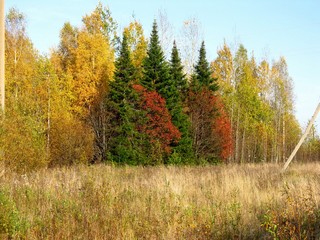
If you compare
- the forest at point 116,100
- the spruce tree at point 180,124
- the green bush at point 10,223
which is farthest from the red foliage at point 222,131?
the green bush at point 10,223

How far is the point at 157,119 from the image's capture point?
26.8 metres

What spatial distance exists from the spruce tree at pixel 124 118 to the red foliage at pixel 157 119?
2.22 feet

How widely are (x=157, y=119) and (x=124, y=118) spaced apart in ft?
8.00

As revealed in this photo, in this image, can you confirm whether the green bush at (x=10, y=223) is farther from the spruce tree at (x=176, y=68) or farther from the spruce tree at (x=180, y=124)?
the spruce tree at (x=176, y=68)

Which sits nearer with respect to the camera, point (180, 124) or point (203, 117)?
point (180, 124)

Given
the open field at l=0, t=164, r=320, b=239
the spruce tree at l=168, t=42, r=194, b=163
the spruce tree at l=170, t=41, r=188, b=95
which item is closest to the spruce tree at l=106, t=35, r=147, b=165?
the spruce tree at l=168, t=42, r=194, b=163

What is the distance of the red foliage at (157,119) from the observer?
2667 cm

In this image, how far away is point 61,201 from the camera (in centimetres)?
703

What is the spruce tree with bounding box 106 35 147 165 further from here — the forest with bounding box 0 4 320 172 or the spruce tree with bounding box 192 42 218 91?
the spruce tree with bounding box 192 42 218 91

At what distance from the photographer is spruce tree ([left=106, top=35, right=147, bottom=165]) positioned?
25719mm

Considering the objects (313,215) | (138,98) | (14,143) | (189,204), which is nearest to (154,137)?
(138,98)

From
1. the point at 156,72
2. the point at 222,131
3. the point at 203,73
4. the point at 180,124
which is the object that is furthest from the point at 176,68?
the point at 222,131

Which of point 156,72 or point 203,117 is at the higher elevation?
point 156,72

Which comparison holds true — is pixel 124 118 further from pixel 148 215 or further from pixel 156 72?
pixel 148 215
